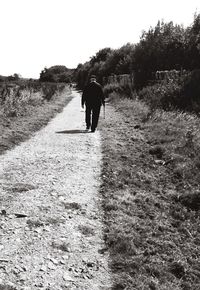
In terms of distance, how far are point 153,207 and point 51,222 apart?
1.93 m

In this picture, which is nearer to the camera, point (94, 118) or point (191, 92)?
point (94, 118)

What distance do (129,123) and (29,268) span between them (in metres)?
11.4

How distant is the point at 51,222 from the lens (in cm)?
532

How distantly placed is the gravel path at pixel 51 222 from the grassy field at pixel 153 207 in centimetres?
25

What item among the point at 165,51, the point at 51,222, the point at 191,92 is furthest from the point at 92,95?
the point at 165,51

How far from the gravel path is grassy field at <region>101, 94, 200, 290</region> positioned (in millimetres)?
255

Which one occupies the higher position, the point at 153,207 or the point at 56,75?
the point at 56,75

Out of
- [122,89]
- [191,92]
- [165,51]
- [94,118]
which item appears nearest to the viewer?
[94,118]

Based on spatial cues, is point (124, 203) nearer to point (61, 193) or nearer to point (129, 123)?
point (61, 193)

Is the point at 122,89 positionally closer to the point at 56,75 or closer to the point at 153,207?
the point at 153,207

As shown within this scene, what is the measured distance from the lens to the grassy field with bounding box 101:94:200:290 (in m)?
4.35

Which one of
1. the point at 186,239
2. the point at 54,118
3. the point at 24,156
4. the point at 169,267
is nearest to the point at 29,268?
the point at 169,267

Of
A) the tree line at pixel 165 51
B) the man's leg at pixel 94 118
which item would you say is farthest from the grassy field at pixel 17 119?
the tree line at pixel 165 51

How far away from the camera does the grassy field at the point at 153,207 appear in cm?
435
